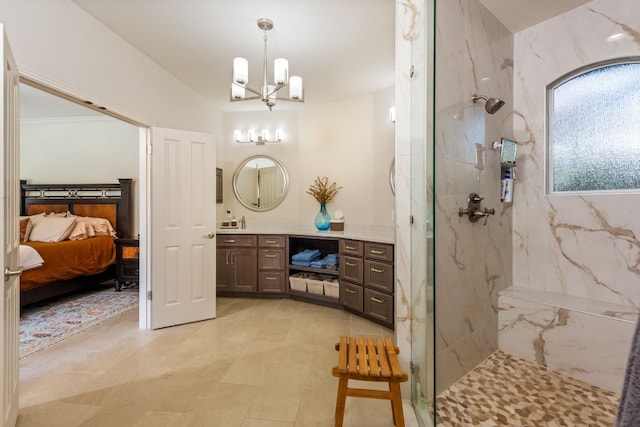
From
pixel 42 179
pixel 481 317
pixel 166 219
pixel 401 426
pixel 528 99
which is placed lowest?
pixel 401 426

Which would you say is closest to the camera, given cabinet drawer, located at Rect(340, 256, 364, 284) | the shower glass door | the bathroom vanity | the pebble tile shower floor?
the shower glass door

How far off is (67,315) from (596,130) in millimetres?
5195

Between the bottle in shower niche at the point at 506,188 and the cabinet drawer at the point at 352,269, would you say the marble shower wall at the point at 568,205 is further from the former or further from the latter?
the cabinet drawer at the point at 352,269

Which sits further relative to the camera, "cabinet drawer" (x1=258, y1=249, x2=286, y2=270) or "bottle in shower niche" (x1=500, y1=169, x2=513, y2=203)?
"cabinet drawer" (x1=258, y1=249, x2=286, y2=270)

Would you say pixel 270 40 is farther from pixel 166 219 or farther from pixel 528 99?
pixel 528 99

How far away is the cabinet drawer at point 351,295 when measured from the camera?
3.11 metres

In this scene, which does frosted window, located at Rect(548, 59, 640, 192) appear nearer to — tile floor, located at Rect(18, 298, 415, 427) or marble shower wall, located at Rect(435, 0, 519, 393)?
marble shower wall, located at Rect(435, 0, 519, 393)

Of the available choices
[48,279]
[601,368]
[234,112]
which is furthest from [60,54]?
[601,368]

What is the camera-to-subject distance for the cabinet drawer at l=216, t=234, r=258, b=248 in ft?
A: 12.3

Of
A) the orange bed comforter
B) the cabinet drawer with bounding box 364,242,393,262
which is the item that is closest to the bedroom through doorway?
the orange bed comforter

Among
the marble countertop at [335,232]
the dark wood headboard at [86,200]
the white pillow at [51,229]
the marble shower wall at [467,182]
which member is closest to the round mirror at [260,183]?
the marble countertop at [335,232]

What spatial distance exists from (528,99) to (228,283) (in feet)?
12.1

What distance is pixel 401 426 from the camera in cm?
136

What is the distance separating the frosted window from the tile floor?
206 centimetres
